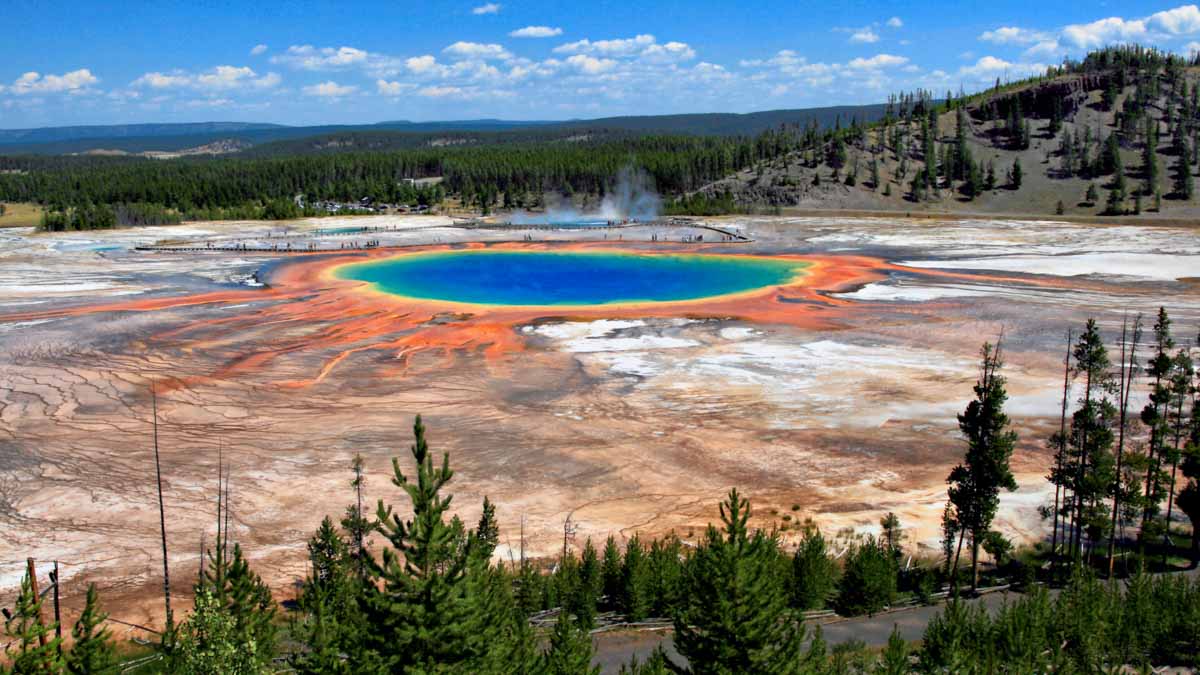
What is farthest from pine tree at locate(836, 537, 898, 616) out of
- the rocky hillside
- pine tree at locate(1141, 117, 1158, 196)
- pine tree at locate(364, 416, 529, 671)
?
pine tree at locate(1141, 117, 1158, 196)

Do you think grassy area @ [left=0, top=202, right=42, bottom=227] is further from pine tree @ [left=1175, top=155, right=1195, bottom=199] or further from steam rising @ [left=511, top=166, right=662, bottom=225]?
pine tree @ [left=1175, top=155, right=1195, bottom=199]

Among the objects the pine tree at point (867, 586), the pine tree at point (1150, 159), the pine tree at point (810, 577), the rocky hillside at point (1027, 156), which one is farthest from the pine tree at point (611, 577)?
the pine tree at point (1150, 159)

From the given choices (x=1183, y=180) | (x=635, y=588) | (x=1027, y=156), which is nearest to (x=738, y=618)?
(x=635, y=588)

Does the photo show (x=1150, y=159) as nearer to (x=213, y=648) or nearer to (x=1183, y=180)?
(x=1183, y=180)

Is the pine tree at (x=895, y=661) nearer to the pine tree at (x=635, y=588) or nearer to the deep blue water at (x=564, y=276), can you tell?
the pine tree at (x=635, y=588)

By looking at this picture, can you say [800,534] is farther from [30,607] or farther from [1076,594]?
[30,607]

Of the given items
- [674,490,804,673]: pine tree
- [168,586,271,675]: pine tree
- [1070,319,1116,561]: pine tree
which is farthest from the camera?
[1070,319,1116,561]: pine tree
